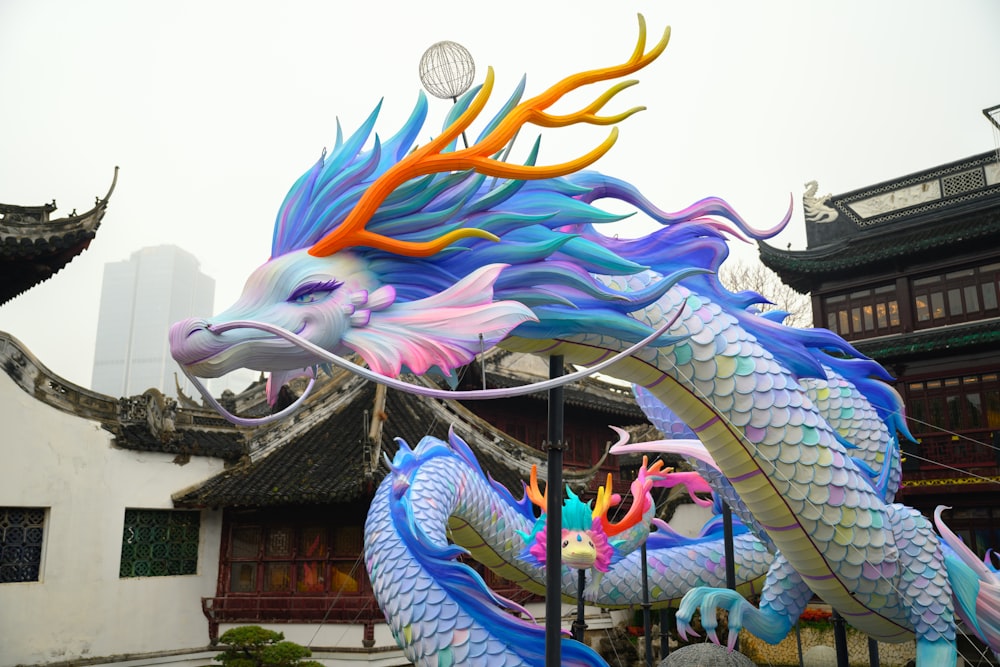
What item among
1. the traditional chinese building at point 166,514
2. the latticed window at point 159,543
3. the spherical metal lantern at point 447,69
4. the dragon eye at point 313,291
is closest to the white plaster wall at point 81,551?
the traditional chinese building at point 166,514

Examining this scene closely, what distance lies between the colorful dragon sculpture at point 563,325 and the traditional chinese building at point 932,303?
36.8 feet

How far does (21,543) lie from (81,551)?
0.66 meters

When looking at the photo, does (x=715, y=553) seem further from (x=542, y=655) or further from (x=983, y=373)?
(x=983, y=373)

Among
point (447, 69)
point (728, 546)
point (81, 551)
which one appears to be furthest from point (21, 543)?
point (728, 546)

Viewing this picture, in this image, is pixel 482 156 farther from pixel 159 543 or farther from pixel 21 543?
pixel 159 543

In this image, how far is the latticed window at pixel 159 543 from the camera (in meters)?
10.3

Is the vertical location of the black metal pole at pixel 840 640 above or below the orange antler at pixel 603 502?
below

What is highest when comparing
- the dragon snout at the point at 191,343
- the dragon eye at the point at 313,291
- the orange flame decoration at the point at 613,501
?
the dragon eye at the point at 313,291

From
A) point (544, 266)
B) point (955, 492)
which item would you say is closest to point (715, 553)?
point (544, 266)

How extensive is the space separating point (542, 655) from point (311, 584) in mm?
7471

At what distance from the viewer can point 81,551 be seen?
32.1 ft

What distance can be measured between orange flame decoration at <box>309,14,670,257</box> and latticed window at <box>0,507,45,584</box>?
8.41m

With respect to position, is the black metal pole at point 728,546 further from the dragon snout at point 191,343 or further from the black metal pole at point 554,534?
the dragon snout at point 191,343

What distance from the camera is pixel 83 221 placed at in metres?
10.0
